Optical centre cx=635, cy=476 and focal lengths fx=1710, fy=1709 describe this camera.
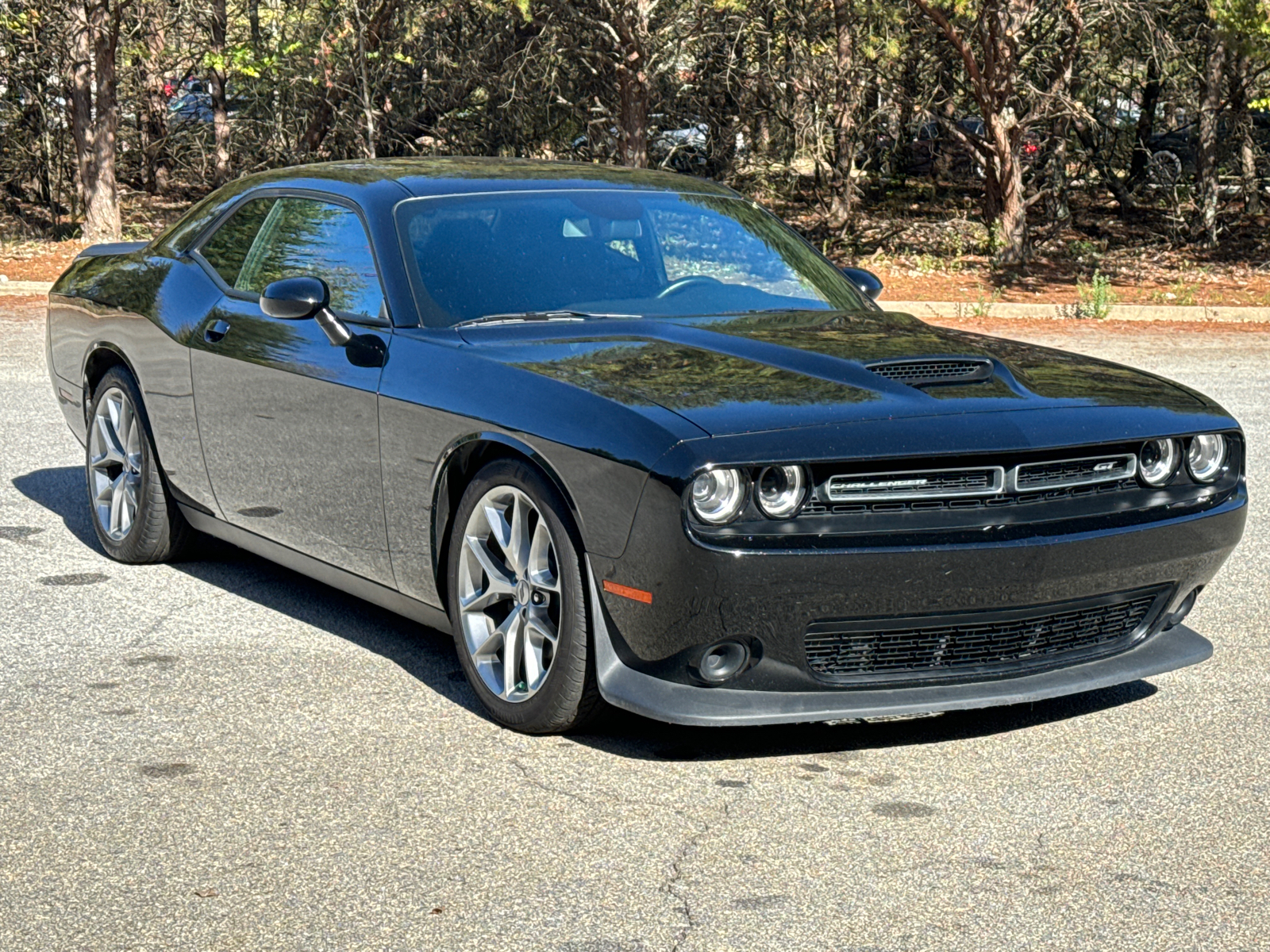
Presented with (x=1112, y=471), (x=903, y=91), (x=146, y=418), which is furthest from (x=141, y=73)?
(x=1112, y=471)

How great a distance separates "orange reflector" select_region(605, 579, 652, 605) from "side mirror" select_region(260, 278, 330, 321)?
5.06 feet

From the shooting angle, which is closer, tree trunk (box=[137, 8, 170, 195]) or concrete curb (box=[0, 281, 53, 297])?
concrete curb (box=[0, 281, 53, 297])

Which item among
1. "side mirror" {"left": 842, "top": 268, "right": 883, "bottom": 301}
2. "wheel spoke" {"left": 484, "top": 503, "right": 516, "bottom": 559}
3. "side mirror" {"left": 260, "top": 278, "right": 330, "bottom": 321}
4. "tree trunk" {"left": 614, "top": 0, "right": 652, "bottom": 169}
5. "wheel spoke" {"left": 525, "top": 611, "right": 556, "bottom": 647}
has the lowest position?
"wheel spoke" {"left": 525, "top": 611, "right": 556, "bottom": 647}

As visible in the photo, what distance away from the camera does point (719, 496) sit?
4.13m

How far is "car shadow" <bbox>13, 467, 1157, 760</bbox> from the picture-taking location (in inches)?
182

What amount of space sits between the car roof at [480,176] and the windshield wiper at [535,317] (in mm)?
649

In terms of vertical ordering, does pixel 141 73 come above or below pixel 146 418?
above

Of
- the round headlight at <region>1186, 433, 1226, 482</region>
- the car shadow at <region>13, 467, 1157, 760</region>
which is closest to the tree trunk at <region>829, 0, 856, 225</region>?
the car shadow at <region>13, 467, 1157, 760</region>

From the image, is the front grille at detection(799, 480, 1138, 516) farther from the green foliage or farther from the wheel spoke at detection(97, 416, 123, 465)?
the green foliage

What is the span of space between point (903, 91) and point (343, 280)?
2125cm

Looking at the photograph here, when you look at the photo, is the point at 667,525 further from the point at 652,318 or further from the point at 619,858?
the point at 652,318

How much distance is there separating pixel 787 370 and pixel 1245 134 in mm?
23001

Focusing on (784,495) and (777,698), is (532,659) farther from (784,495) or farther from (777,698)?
(784,495)

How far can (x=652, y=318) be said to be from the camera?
5312 mm
